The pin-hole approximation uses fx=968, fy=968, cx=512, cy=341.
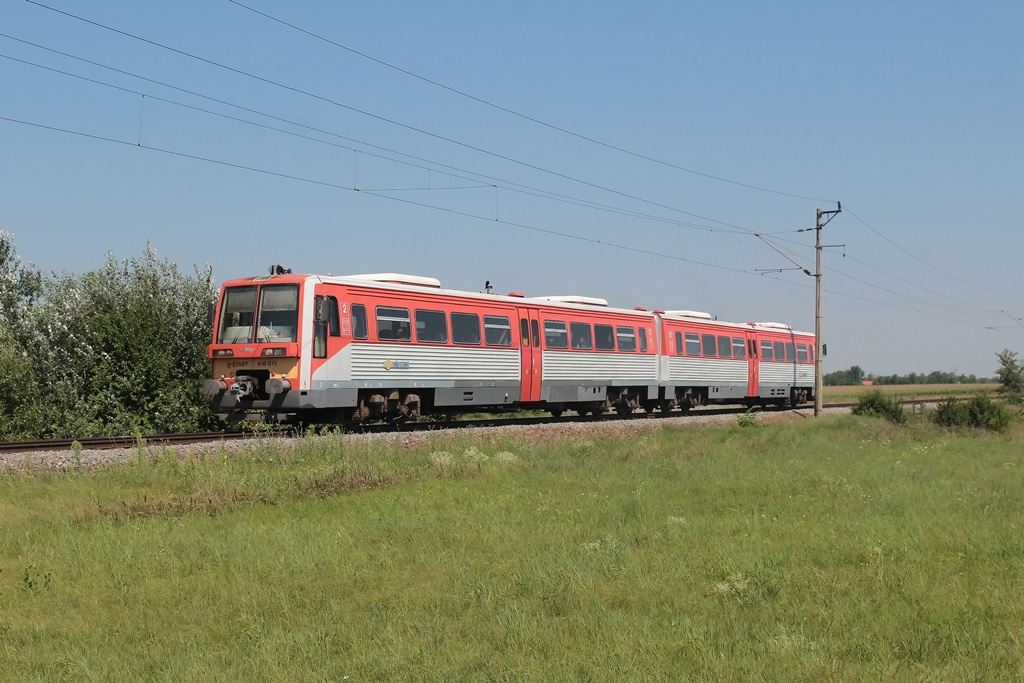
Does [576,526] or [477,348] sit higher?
[477,348]

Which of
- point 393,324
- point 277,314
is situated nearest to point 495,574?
point 277,314

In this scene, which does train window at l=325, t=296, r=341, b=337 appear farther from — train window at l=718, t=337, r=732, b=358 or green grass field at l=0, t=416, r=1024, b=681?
train window at l=718, t=337, r=732, b=358

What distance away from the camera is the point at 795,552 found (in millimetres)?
9602

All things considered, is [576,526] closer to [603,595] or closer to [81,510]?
[603,595]

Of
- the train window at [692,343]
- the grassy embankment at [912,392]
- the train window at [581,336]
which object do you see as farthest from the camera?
the grassy embankment at [912,392]

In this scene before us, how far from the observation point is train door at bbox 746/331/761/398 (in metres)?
37.3

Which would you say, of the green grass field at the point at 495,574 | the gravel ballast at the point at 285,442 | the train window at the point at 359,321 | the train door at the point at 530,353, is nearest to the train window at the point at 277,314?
the train window at the point at 359,321

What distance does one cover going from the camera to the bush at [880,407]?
33.5m

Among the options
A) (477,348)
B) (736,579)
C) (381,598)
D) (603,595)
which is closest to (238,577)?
(381,598)

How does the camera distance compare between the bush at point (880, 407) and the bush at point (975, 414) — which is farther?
the bush at point (880, 407)

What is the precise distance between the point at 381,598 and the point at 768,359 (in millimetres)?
32897

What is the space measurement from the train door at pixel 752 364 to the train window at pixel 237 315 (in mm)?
22692

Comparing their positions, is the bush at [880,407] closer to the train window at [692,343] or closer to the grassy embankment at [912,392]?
the grassy embankment at [912,392]

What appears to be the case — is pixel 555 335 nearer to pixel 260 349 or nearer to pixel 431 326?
pixel 431 326
